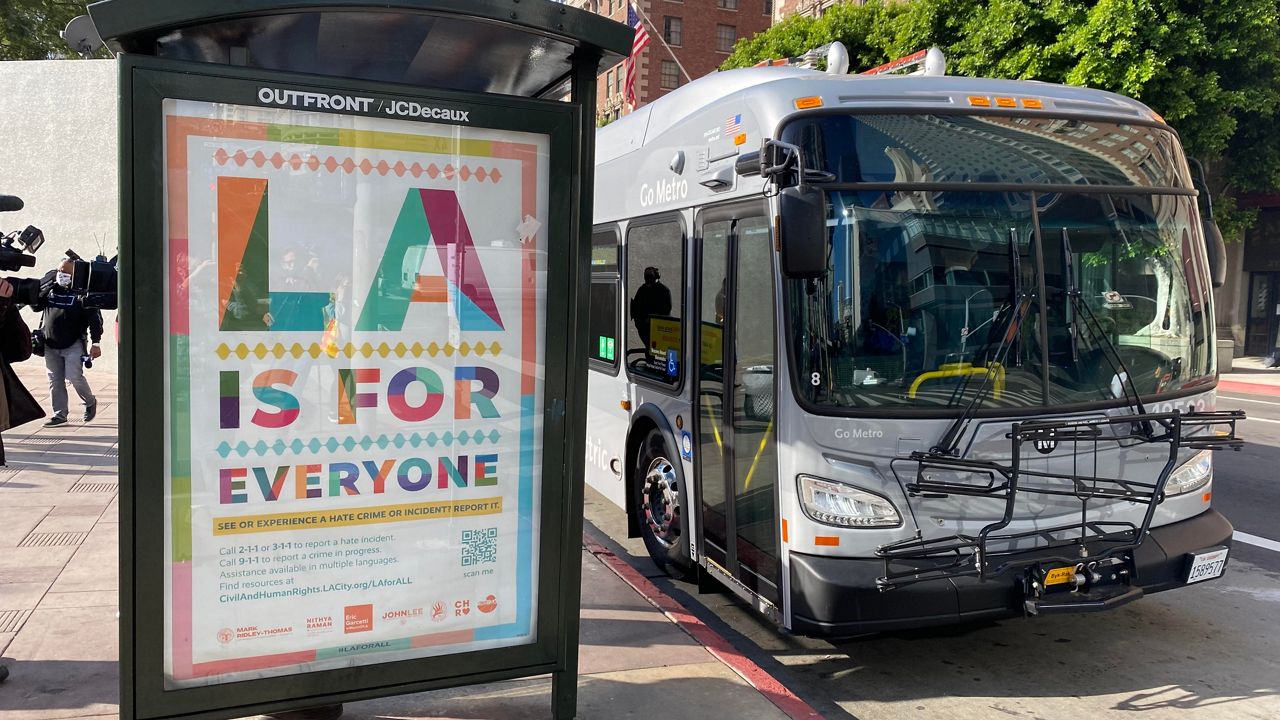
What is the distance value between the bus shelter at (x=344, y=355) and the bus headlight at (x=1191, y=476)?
3.34 metres

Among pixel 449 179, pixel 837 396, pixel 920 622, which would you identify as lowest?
pixel 920 622

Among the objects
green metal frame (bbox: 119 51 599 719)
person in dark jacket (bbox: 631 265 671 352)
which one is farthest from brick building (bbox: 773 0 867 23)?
green metal frame (bbox: 119 51 599 719)

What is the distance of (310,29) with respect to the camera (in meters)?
3.89

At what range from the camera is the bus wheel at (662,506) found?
6.44m

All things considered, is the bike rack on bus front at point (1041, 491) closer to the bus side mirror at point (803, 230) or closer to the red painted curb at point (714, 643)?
the red painted curb at point (714, 643)

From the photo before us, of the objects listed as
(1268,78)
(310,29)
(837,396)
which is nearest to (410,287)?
(310,29)

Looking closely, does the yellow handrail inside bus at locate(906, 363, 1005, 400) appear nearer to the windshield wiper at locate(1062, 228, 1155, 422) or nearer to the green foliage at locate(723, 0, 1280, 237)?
the windshield wiper at locate(1062, 228, 1155, 422)

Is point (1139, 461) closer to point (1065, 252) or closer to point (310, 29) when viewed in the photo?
point (1065, 252)

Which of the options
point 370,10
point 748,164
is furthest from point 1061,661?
point 370,10

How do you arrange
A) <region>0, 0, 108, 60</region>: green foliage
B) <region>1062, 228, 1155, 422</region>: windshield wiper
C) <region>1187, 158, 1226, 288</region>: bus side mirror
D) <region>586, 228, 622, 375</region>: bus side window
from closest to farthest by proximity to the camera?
<region>1062, 228, 1155, 422</region>: windshield wiper → <region>1187, 158, 1226, 288</region>: bus side mirror → <region>586, 228, 622, 375</region>: bus side window → <region>0, 0, 108, 60</region>: green foliage

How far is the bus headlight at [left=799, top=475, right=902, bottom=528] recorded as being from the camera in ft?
15.7

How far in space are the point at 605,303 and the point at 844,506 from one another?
3840 millimetres

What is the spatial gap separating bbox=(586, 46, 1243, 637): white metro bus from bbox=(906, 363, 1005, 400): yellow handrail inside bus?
0.04 feet

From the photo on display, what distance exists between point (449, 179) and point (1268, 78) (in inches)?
937
